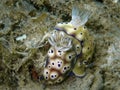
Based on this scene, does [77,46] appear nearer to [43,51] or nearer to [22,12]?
[43,51]

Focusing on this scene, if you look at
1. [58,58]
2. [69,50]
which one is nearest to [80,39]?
[69,50]

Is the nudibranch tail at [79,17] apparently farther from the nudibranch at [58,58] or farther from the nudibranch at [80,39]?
the nudibranch at [58,58]

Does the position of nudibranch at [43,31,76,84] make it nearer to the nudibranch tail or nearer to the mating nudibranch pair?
the mating nudibranch pair

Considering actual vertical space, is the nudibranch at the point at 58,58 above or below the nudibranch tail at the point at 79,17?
below

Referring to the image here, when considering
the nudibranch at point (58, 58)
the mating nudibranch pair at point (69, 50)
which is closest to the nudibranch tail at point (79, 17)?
the mating nudibranch pair at point (69, 50)

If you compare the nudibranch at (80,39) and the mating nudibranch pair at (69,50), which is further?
the nudibranch at (80,39)

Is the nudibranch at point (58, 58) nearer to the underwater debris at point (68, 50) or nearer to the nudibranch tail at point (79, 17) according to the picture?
the underwater debris at point (68, 50)
